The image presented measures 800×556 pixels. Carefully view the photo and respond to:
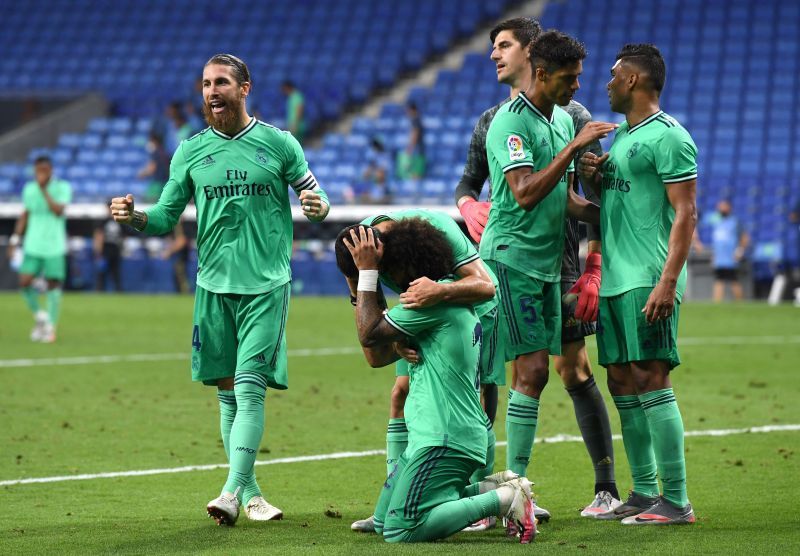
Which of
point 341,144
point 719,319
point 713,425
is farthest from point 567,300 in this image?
point 341,144

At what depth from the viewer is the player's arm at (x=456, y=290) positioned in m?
5.54

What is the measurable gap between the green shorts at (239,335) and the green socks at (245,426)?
66 mm

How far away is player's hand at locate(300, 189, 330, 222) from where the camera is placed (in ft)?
20.7

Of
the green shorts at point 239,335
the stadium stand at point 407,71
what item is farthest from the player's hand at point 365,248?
the stadium stand at point 407,71

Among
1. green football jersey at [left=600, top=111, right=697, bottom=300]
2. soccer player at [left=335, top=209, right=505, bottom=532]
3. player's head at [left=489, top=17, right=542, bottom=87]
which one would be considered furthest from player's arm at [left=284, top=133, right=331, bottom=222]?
green football jersey at [left=600, top=111, right=697, bottom=300]

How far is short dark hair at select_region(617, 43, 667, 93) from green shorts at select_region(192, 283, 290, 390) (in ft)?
6.58

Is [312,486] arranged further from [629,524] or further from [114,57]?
[114,57]

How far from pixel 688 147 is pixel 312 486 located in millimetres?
2814

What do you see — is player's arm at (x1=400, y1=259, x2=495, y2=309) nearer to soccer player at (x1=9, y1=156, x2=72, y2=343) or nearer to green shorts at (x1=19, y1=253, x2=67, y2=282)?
soccer player at (x1=9, y1=156, x2=72, y2=343)

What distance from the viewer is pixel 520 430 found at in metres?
6.29

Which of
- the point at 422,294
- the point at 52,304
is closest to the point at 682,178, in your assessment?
the point at 422,294

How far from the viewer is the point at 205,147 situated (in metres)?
6.57

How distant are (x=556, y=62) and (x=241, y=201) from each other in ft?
5.45

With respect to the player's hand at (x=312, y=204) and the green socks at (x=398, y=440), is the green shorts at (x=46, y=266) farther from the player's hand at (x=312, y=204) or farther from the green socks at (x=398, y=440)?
the green socks at (x=398, y=440)
